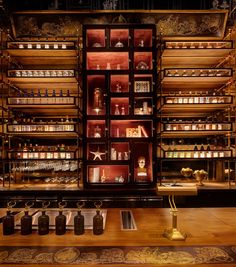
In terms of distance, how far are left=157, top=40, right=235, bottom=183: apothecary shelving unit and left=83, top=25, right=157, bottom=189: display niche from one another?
0.85 feet

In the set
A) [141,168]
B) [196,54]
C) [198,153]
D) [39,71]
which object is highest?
[196,54]

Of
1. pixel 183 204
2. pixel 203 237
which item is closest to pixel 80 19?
pixel 183 204

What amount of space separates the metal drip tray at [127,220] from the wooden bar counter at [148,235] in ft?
0.11

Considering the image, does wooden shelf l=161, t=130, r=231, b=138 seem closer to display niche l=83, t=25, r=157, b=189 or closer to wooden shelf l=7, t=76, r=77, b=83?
display niche l=83, t=25, r=157, b=189

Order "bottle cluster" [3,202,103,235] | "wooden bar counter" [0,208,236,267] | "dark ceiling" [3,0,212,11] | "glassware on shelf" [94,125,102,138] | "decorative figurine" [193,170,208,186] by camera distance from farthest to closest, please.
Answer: "dark ceiling" [3,0,212,11] < "glassware on shelf" [94,125,102,138] < "decorative figurine" [193,170,208,186] < "bottle cluster" [3,202,103,235] < "wooden bar counter" [0,208,236,267]

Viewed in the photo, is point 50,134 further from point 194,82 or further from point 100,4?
point 194,82

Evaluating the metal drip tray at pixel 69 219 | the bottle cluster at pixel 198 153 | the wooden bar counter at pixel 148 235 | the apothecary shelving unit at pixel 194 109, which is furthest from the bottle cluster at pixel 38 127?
the wooden bar counter at pixel 148 235

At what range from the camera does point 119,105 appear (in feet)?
17.0

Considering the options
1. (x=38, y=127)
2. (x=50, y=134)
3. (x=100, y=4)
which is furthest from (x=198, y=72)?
(x=38, y=127)

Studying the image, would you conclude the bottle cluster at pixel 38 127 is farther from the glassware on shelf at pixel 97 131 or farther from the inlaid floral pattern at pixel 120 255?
the inlaid floral pattern at pixel 120 255

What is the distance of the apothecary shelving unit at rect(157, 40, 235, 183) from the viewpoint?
197 inches

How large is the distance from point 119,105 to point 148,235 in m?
3.24

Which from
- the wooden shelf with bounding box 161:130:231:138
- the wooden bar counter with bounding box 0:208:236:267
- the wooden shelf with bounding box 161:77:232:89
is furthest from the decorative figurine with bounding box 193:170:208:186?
the wooden bar counter with bounding box 0:208:236:267

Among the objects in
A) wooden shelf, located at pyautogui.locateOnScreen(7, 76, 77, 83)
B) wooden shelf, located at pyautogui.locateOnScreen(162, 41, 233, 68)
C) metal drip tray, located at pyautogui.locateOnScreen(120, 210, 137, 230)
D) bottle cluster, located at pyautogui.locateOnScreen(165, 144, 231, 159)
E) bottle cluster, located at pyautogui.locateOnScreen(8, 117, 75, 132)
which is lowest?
metal drip tray, located at pyautogui.locateOnScreen(120, 210, 137, 230)
